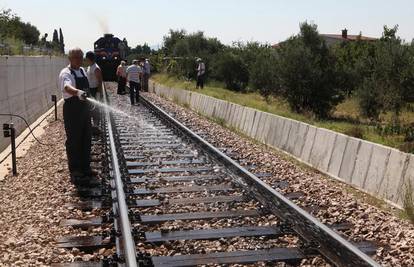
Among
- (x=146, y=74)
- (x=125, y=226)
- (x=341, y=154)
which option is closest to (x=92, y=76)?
(x=341, y=154)

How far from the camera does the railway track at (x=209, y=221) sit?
5258 millimetres

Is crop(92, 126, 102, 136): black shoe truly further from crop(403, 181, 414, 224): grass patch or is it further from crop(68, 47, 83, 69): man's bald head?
crop(403, 181, 414, 224): grass patch

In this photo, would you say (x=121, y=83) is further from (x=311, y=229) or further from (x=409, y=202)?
(x=311, y=229)

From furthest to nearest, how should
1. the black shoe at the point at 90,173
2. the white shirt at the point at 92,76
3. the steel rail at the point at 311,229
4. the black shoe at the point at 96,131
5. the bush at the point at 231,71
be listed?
the bush at the point at 231,71, the black shoe at the point at 96,131, the white shirt at the point at 92,76, the black shoe at the point at 90,173, the steel rail at the point at 311,229

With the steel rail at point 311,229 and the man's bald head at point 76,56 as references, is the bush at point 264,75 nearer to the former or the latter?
the man's bald head at point 76,56

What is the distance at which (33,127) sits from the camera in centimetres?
1766

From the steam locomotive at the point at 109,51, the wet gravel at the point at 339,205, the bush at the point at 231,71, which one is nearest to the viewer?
the wet gravel at the point at 339,205

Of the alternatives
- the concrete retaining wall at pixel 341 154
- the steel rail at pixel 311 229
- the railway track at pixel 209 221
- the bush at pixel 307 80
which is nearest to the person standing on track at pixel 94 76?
the railway track at pixel 209 221

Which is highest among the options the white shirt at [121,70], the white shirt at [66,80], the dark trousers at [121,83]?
the white shirt at [66,80]

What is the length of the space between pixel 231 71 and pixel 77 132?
131ft

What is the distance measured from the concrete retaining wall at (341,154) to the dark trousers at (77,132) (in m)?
4.43

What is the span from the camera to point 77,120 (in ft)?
29.9

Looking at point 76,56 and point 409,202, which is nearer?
point 409,202

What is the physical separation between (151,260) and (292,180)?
172 inches
